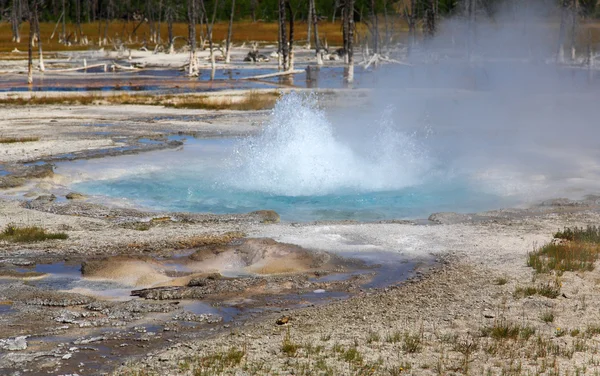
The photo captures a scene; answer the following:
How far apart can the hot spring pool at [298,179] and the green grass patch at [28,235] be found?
2905 mm

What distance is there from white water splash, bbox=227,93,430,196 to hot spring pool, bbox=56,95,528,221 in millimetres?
20

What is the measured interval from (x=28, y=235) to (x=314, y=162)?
6.73 meters

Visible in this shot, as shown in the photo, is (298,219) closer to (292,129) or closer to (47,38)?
(292,129)

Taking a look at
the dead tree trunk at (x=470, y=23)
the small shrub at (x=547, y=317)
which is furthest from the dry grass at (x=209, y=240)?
the dead tree trunk at (x=470, y=23)

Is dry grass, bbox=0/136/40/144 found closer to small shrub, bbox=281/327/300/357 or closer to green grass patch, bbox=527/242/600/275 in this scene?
green grass patch, bbox=527/242/600/275

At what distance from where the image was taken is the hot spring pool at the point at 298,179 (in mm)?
14281

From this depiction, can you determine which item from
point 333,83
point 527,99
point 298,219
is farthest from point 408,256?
point 333,83

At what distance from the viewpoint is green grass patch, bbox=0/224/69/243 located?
1089 cm

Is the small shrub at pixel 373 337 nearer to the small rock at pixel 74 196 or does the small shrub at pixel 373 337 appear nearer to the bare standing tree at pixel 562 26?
the small rock at pixel 74 196

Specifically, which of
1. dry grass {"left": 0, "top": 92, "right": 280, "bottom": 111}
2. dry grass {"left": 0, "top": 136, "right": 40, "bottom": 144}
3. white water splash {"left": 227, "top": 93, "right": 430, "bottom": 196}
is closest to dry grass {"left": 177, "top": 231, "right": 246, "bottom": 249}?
white water splash {"left": 227, "top": 93, "right": 430, "bottom": 196}

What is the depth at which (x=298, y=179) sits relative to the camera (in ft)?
51.6

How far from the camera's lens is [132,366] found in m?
6.73

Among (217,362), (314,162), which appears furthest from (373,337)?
(314,162)

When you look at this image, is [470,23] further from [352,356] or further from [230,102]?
[352,356]
